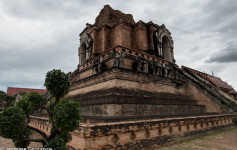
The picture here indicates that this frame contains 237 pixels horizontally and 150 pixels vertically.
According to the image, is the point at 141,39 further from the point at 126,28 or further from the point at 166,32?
the point at 166,32

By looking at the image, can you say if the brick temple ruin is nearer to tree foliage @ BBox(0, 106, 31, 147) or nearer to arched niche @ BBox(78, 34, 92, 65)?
arched niche @ BBox(78, 34, 92, 65)

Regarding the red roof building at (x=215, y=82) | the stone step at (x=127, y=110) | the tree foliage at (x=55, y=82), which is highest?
the red roof building at (x=215, y=82)

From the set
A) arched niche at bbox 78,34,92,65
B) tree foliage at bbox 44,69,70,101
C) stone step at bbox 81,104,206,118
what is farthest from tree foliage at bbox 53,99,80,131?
arched niche at bbox 78,34,92,65

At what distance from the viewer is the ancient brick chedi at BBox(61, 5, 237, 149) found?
571 centimetres

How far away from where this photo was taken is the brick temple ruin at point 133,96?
18.5ft

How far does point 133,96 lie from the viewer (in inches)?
329

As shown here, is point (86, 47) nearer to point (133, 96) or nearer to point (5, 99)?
point (133, 96)

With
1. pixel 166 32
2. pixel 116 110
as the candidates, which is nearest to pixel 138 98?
pixel 116 110

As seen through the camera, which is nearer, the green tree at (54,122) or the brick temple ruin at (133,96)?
the green tree at (54,122)

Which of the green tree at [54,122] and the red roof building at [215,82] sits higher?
the red roof building at [215,82]

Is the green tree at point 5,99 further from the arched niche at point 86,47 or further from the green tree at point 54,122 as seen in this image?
the green tree at point 54,122

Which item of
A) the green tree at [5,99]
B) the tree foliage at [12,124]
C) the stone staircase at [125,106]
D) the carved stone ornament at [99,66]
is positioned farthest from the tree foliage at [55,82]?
the green tree at [5,99]

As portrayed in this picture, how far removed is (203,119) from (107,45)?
32.4 ft

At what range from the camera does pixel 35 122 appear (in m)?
10.4
